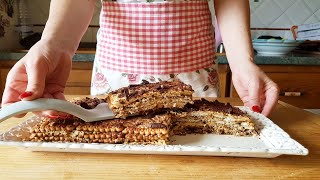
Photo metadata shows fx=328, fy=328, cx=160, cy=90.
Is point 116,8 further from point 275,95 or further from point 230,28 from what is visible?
point 275,95

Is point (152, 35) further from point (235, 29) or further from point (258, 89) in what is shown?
point (258, 89)

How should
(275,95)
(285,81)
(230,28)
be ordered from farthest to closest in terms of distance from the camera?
1. (285,81)
2. (230,28)
3. (275,95)

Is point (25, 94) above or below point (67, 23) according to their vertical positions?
below

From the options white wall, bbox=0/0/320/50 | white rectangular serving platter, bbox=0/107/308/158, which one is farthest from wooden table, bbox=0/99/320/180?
white wall, bbox=0/0/320/50

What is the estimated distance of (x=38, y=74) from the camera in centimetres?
58

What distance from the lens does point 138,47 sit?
3.26ft

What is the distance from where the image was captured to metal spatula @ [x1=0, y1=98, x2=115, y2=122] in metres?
0.52

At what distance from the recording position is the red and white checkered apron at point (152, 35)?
979 mm

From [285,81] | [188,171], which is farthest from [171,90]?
[285,81]

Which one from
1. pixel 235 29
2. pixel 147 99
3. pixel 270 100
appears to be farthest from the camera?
pixel 235 29

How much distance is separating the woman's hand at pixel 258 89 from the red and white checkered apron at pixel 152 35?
23 centimetres

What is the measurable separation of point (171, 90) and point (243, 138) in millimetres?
172

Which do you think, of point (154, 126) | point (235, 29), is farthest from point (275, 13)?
point (154, 126)

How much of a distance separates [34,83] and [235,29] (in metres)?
0.61
